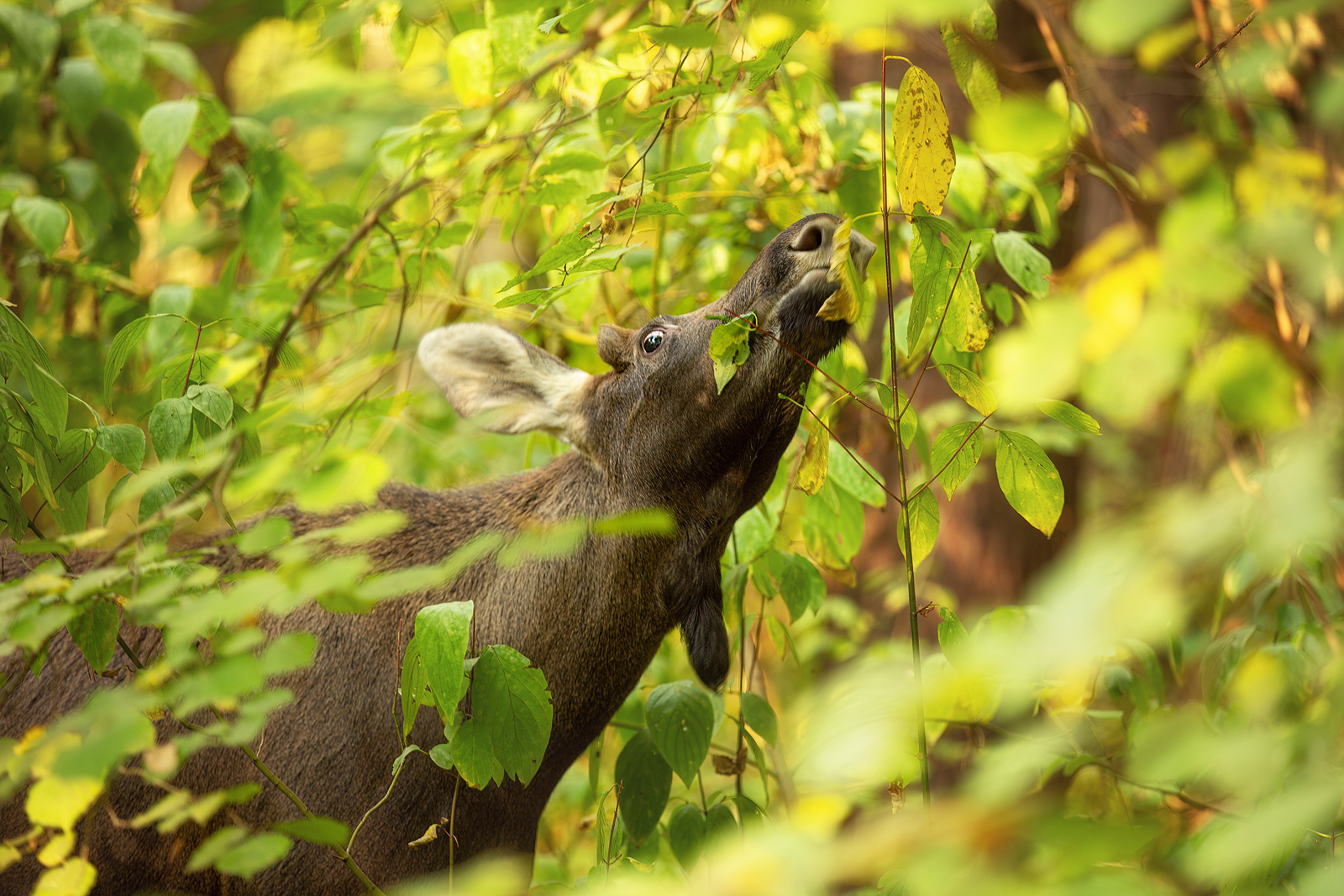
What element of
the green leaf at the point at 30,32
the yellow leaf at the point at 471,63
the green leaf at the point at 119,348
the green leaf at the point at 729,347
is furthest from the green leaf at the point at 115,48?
the green leaf at the point at 729,347

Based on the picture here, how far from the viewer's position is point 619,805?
3072 mm

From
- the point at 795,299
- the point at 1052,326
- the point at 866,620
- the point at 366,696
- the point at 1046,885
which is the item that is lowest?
the point at 866,620

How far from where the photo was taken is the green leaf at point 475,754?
2336mm

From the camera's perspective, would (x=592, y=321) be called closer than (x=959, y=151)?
No

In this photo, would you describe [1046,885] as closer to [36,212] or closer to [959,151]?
[959,151]

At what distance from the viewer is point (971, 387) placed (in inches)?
92.3

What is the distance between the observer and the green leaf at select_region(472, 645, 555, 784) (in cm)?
237

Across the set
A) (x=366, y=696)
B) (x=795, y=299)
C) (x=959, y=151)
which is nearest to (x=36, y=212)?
(x=366, y=696)

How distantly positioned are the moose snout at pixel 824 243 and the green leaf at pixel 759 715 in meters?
1.53

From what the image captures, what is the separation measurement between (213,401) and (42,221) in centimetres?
151

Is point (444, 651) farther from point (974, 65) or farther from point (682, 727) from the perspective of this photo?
point (974, 65)

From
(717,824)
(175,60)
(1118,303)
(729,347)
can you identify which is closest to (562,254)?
(729,347)

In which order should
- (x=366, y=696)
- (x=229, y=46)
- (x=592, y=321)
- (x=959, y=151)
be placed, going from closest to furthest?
(x=366, y=696) < (x=959, y=151) < (x=592, y=321) < (x=229, y=46)

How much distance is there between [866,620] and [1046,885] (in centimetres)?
466
